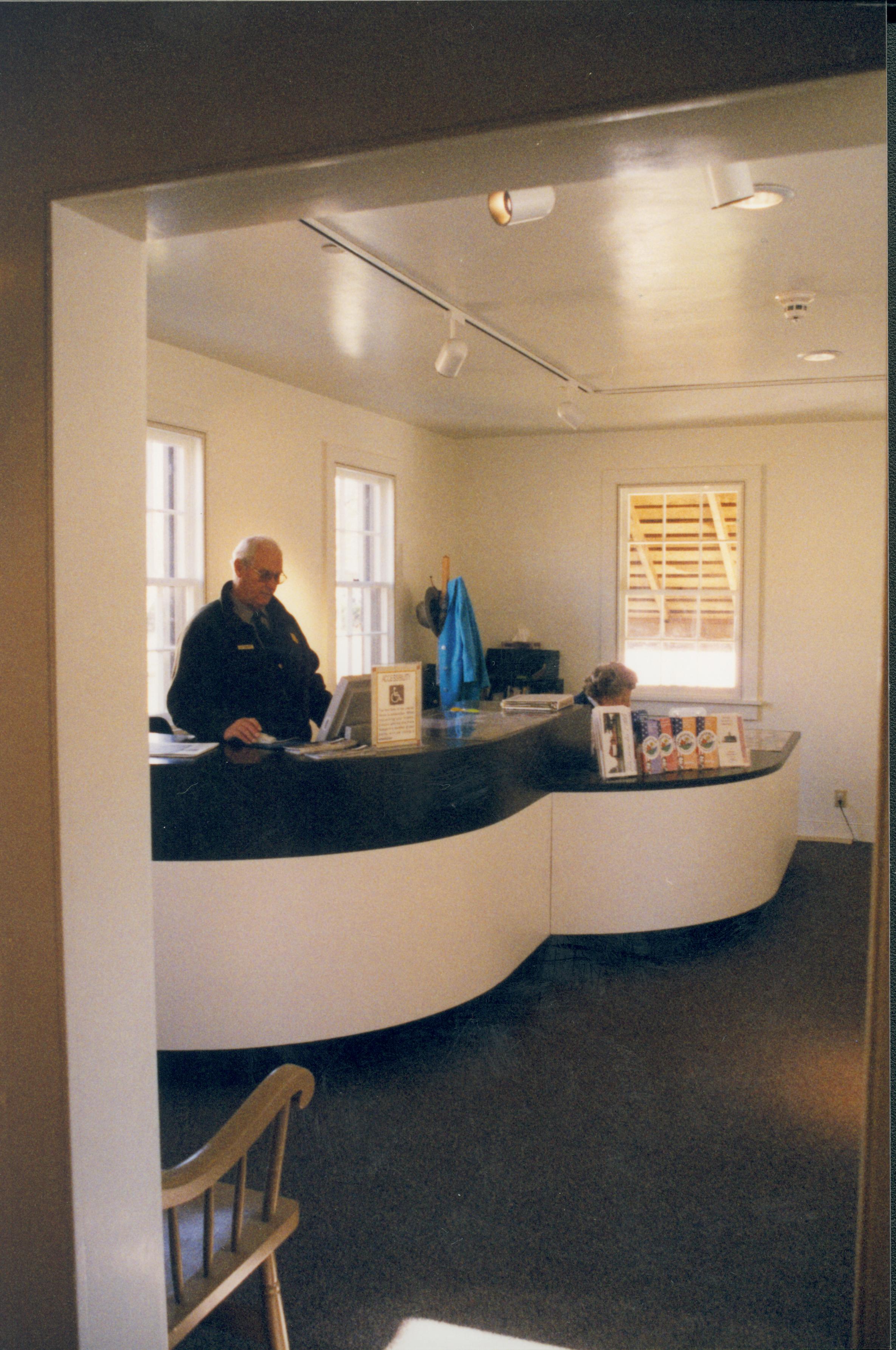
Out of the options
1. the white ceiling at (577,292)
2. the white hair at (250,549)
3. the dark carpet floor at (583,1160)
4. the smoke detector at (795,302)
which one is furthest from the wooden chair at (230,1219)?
the smoke detector at (795,302)

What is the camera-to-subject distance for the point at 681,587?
309 inches

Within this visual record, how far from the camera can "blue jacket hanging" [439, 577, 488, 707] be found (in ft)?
23.9

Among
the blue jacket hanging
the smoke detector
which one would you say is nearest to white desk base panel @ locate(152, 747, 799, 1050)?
the smoke detector

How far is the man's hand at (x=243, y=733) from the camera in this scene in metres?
3.74

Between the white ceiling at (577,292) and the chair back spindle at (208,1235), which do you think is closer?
the chair back spindle at (208,1235)

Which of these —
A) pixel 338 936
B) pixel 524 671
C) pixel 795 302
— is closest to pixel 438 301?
pixel 795 302

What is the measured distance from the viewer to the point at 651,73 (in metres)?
1.22

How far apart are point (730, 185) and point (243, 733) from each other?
7.51ft

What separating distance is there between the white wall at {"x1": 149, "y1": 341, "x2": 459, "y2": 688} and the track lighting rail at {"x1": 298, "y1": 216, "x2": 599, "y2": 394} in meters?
1.41

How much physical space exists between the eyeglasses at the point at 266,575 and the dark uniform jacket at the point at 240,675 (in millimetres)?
117

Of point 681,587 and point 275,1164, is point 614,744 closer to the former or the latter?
point 275,1164

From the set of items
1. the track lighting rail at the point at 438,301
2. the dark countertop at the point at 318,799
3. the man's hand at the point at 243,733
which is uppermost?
the track lighting rail at the point at 438,301

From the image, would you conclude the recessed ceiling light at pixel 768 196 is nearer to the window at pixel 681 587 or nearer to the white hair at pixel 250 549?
the white hair at pixel 250 549

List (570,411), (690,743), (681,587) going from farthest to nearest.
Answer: (681,587)
(570,411)
(690,743)
